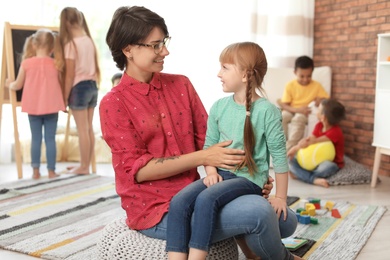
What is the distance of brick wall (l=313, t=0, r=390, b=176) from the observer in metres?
4.71

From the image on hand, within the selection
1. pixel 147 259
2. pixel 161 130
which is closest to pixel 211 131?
pixel 161 130

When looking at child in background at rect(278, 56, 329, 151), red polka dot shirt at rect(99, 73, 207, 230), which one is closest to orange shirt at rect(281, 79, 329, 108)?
child in background at rect(278, 56, 329, 151)

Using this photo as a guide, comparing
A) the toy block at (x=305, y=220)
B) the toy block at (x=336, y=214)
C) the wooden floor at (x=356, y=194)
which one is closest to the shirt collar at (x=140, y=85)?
the wooden floor at (x=356, y=194)

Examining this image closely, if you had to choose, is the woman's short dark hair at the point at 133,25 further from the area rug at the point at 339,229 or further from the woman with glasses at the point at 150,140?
the area rug at the point at 339,229

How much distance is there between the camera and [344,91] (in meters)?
5.08

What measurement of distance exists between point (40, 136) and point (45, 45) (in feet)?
2.12

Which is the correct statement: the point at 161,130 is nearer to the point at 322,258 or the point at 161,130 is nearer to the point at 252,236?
the point at 252,236

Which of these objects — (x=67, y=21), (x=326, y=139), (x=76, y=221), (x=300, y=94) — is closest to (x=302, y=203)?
(x=326, y=139)

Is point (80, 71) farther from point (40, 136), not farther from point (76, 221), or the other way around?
point (76, 221)

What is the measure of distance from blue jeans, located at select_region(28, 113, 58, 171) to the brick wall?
2.36 m

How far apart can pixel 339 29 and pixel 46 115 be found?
98.8 inches

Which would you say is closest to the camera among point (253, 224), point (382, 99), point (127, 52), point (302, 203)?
point (253, 224)

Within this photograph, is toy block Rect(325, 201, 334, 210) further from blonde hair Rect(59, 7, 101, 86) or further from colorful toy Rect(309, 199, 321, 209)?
blonde hair Rect(59, 7, 101, 86)

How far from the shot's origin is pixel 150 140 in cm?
216
